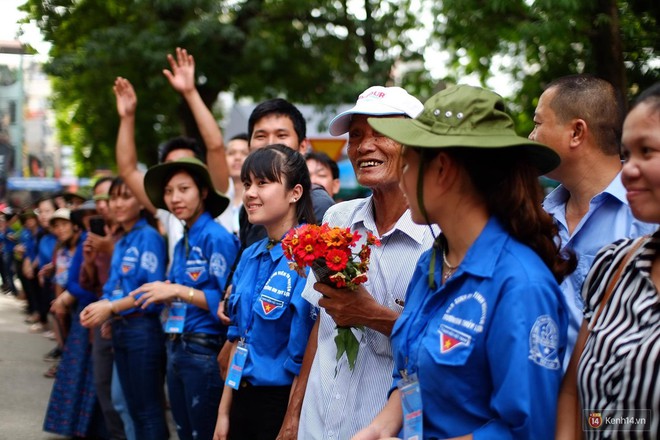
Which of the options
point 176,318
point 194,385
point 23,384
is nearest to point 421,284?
point 194,385

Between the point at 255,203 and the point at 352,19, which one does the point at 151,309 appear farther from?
the point at 352,19

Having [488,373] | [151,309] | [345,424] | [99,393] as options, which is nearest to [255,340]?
[345,424]

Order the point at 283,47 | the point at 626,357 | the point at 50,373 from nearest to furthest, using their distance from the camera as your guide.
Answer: the point at 626,357, the point at 50,373, the point at 283,47

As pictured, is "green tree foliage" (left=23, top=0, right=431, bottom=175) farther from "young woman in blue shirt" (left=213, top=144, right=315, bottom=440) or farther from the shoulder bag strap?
the shoulder bag strap

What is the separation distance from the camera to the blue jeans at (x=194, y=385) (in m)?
4.87

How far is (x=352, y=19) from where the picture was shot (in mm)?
14375

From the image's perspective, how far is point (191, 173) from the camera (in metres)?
5.52

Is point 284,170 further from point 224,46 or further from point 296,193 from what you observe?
point 224,46

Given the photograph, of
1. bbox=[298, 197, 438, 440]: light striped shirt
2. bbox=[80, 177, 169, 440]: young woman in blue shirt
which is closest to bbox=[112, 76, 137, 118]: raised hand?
bbox=[80, 177, 169, 440]: young woman in blue shirt

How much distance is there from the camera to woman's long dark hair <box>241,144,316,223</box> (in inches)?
165

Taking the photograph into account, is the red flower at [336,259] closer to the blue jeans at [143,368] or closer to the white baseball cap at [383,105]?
the white baseball cap at [383,105]

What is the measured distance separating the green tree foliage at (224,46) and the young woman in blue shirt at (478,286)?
10.7 metres

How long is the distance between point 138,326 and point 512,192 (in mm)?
4091

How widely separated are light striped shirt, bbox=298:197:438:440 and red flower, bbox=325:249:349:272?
0.42m
